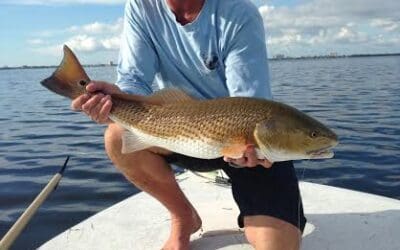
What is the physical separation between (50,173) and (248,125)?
23.6ft

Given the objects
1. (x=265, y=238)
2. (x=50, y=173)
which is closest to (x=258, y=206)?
(x=265, y=238)

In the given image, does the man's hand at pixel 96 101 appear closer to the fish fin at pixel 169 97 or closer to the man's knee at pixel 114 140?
the fish fin at pixel 169 97

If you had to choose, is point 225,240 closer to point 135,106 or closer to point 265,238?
point 265,238

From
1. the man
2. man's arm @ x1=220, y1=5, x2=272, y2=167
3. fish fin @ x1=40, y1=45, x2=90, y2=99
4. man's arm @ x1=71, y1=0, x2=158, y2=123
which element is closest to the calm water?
the man

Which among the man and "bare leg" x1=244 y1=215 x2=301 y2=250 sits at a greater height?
the man

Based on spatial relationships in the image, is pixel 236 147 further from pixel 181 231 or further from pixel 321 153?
pixel 181 231

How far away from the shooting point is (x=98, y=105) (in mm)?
3564

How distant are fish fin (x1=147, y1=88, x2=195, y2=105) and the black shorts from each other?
68cm

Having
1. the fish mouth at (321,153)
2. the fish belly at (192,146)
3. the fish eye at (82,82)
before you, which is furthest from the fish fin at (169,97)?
the fish mouth at (321,153)

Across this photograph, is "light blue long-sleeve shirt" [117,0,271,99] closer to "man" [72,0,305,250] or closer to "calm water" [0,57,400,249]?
"man" [72,0,305,250]

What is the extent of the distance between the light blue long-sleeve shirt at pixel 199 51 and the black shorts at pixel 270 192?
21.1 inches

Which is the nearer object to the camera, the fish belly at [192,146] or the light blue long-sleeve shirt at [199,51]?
the fish belly at [192,146]

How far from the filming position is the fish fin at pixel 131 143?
371 centimetres

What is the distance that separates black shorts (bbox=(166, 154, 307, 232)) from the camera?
382 centimetres
